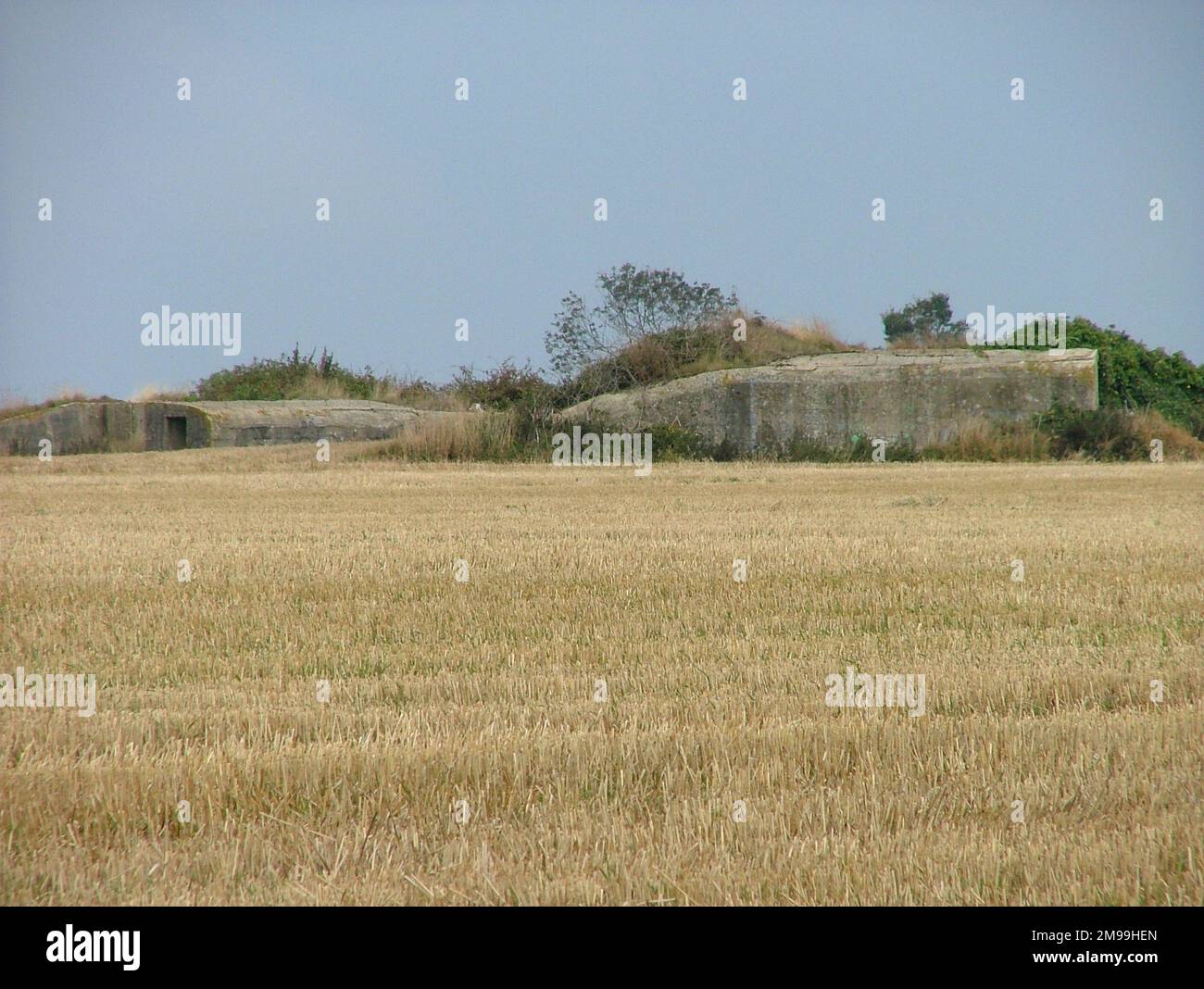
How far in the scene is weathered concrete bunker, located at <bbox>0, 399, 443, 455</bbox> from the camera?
2978 cm

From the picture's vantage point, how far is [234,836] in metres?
3.80

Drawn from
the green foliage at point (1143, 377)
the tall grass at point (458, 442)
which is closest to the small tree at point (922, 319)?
the green foliage at point (1143, 377)

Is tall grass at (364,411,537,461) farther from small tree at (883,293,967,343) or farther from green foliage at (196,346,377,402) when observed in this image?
small tree at (883,293,967,343)

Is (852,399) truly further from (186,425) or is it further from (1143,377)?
(186,425)

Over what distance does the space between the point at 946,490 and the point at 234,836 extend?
51.3 feet

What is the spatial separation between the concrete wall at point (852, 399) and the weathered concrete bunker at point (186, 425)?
6.25 m

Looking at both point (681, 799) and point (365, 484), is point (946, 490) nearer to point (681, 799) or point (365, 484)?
point (365, 484)

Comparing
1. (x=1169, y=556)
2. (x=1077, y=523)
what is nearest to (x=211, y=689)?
(x=1169, y=556)

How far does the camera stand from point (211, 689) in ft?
18.8

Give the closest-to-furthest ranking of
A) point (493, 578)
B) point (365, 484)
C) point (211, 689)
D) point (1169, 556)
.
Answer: point (211, 689) < point (493, 578) < point (1169, 556) < point (365, 484)

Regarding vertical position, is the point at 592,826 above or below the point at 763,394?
below

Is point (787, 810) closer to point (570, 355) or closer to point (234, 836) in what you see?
point (234, 836)
